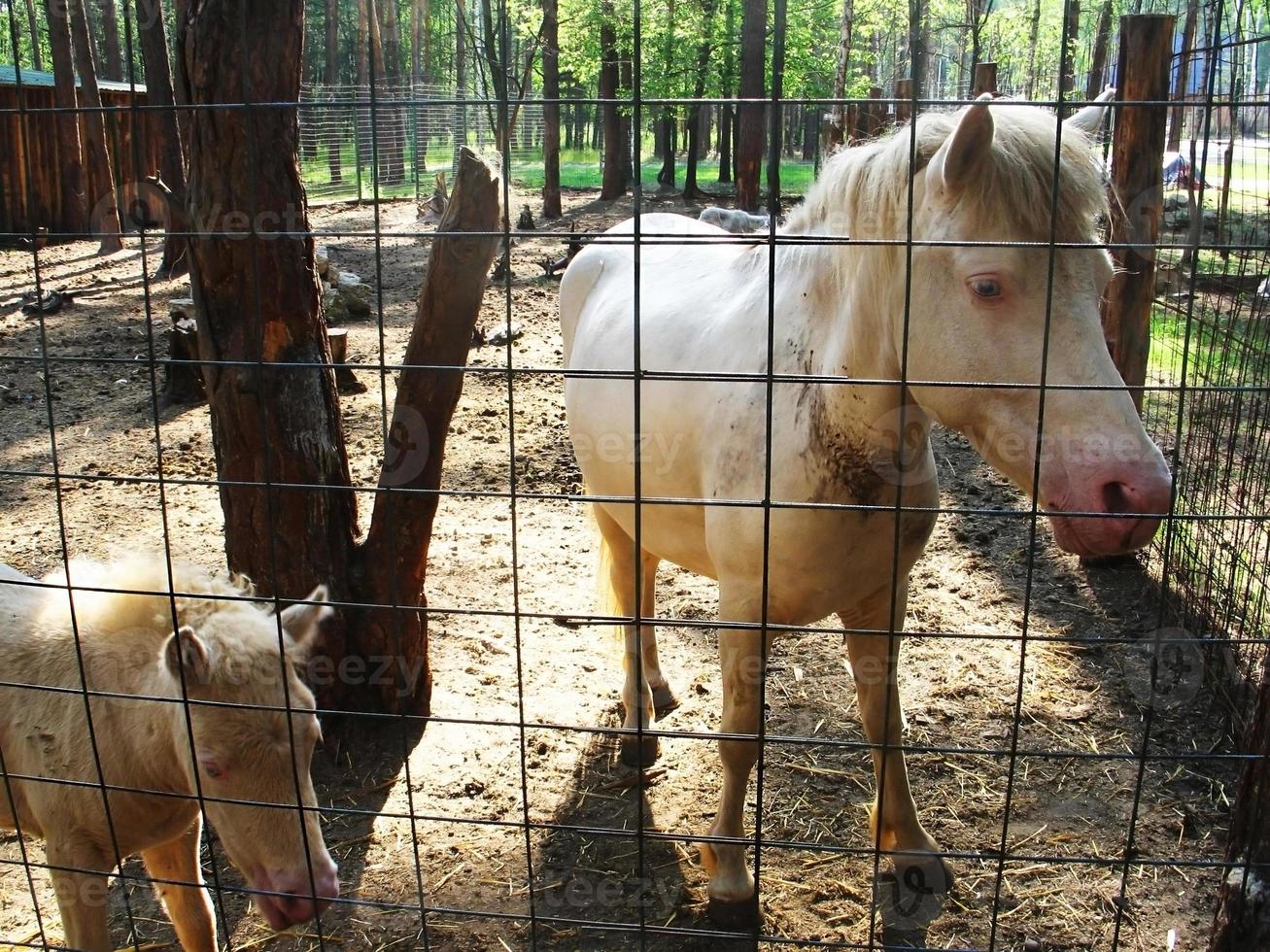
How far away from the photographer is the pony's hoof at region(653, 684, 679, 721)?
4.48 metres

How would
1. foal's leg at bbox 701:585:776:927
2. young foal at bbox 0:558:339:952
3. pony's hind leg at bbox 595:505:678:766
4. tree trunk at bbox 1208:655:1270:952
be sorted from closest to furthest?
tree trunk at bbox 1208:655:1270:952
young foal at bbox 0:558:339:952
foal's leg at bbox 701:585:776:927
pony's hind leg at bbox 595:505:678:766

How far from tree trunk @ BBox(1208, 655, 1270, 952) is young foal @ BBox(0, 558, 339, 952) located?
2172 mm

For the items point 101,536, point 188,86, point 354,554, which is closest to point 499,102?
point 188,86

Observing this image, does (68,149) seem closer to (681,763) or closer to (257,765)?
(681,763)

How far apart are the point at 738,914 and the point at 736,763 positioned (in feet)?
1.51

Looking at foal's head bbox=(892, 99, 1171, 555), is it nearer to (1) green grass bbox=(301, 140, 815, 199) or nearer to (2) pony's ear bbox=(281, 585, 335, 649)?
(2) pony's ear bbox=(281, 585, 335, 649)

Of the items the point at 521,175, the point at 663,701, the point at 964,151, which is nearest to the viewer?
the point at 964,151

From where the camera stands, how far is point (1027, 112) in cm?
234

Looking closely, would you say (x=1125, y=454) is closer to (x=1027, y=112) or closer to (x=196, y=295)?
(x=1027, y=112)

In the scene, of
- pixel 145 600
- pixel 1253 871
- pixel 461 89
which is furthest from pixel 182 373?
pixel 1253 871

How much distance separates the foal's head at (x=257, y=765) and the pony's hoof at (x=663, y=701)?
197 centimetres

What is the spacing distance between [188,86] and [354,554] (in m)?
1.78

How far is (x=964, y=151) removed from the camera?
2.07 metres

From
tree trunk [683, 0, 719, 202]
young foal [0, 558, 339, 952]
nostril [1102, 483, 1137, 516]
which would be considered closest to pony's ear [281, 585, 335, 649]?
young foal [0, 558, 339, 952]
